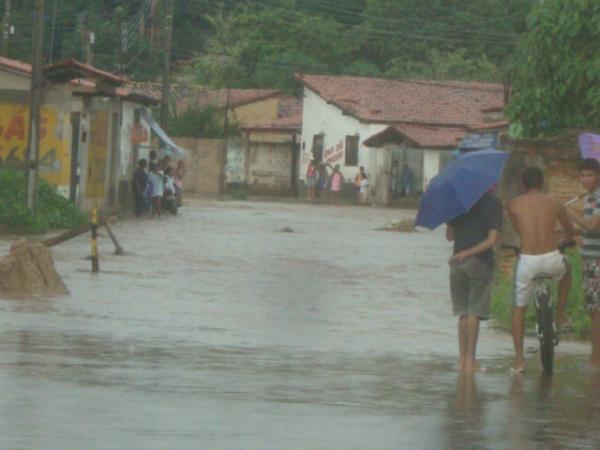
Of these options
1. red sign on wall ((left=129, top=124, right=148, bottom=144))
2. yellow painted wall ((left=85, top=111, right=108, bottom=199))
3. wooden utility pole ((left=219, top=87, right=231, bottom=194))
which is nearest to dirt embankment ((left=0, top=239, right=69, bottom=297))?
yellow painted wall ((left=85, top=111, right=108, bottom=199))

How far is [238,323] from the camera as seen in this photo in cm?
1744

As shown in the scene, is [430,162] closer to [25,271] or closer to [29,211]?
[29,211]

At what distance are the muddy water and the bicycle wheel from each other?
19 cm

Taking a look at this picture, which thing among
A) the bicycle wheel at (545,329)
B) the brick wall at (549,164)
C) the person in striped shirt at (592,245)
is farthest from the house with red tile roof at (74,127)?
the bicycle wheel at (545,329)

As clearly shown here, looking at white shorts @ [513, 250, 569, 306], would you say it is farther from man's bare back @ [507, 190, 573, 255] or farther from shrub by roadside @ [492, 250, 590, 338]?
shrub by roadside @ [492, 250, 590, 338]

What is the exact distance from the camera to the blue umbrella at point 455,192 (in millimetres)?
13211

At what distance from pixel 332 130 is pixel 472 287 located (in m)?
60.9

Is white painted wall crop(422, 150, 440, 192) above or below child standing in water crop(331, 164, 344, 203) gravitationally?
above

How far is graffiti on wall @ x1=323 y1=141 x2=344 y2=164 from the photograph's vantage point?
73.4 m

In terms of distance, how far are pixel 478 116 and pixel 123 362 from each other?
203 ft

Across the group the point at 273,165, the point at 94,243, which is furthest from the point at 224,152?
the point at 94,243

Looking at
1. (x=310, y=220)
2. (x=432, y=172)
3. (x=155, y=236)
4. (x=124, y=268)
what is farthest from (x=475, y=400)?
(x=432, y=172)

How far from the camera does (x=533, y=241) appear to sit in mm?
13008

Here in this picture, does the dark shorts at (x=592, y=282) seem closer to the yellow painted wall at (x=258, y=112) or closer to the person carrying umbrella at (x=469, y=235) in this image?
the person carrying umbrella at (x=469, y=235)
